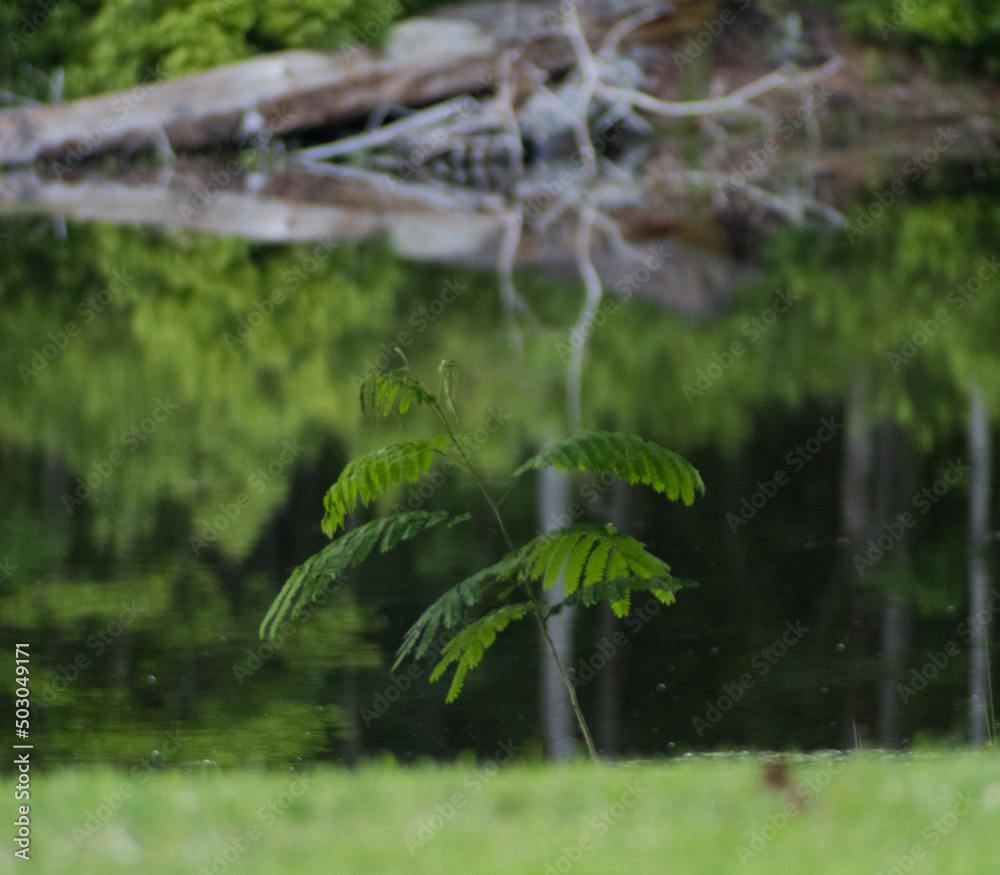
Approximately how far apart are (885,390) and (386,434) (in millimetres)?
3881

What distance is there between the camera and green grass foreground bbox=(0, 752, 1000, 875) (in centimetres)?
329

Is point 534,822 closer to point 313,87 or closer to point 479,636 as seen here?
point 479,636

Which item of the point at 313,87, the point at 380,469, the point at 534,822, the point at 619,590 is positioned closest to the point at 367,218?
the point at 313,87

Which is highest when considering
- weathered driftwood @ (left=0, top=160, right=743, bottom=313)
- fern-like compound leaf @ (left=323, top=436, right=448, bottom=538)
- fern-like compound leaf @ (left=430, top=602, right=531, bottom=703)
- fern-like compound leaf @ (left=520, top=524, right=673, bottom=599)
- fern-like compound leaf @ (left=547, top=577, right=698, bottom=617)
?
fern-like compound leaf @ (left=323, top=436, right=448, bottom=538)

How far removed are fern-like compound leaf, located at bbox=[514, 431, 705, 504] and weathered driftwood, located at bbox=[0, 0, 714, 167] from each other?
81.4ft

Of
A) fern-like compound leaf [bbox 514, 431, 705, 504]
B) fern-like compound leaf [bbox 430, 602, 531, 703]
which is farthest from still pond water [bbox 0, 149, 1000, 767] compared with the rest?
fern-like compound leaf [bbox 514, 431, 705, 504]

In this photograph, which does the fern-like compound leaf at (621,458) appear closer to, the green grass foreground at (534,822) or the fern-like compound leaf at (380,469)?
the fern-like compound leaf at (380,469)

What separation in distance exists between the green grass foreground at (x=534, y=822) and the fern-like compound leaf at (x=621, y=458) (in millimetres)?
941

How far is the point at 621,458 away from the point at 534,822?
141 centimetres

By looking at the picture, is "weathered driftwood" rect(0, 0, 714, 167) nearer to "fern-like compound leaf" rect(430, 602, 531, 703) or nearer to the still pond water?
the still pond water

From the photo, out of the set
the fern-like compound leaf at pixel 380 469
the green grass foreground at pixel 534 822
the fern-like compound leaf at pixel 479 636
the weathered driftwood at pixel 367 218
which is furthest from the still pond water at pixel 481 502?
the green grass foreground at pixel 534 822

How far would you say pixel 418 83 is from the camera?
2969 centimetres

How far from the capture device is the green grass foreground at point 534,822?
3287 mm

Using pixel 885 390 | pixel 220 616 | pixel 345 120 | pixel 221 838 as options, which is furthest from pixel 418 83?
pixel 221 838
